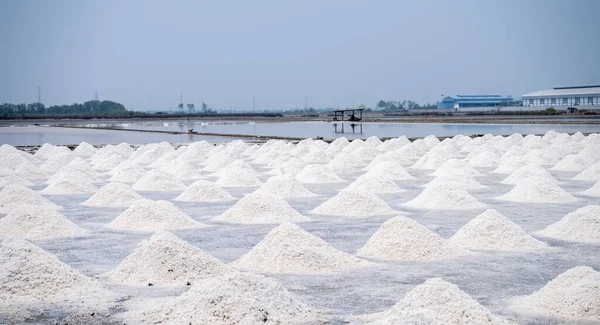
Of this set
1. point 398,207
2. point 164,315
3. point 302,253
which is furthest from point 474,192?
point 164,315

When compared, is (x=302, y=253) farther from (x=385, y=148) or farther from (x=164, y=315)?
(x=385, y=148)

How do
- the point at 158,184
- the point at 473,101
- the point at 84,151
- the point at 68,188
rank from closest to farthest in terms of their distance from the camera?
the point at 68,188
the point at 158,184
the point at 84,151
the point at 473,101

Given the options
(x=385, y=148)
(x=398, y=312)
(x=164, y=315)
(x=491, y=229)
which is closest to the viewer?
(x=398, y=312)

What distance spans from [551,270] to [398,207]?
5.06 m

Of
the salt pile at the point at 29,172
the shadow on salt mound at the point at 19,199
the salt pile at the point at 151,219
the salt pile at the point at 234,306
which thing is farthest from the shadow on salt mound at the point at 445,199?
the salt pile at the point at 29,172

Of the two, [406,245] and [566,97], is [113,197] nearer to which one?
[406,245]

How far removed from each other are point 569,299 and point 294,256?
293cm

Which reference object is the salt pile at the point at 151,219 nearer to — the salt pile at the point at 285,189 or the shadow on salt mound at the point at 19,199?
the shadow on salt mound at the point at 19,199

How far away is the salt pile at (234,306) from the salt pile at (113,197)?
726 centimetres

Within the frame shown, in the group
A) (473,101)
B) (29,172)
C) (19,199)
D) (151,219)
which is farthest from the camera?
(473,101)

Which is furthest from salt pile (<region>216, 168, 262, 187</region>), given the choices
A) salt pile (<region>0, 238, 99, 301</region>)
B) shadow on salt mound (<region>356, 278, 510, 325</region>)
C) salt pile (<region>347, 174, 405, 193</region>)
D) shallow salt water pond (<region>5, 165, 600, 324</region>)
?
shadow on salt mound (<region>356, 278, 510, 325</region>)

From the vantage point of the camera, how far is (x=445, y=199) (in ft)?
41.9

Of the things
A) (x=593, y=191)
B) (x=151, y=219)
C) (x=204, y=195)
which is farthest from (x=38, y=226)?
(x=593, y=191)

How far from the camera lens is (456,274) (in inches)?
307
